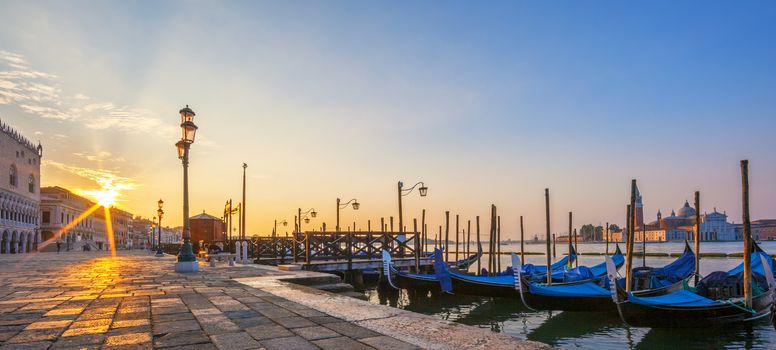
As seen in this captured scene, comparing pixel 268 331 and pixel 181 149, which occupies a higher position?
pixel 181 149

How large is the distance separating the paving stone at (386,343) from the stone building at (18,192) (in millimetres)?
54209

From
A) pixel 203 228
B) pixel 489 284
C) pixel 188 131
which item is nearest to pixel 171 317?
pixel 188 131

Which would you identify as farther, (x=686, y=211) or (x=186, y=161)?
(x=686, y=211)

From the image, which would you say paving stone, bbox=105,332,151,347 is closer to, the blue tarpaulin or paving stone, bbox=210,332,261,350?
paving stone, bbox=210,332,261,350

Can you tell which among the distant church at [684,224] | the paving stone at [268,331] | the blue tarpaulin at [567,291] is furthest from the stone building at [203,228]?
the distant church at [684,224]

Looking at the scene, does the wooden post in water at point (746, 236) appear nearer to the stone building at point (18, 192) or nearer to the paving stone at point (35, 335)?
the paving stone at point (35, 335)

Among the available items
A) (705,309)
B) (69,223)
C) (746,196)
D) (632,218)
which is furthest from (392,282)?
(69,223)

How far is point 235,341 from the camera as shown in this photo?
143 inches

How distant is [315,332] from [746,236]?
1094 centimetres

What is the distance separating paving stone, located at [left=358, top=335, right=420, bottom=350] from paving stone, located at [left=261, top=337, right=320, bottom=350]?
0.41 m

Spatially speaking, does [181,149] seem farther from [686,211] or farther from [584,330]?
[686,211]

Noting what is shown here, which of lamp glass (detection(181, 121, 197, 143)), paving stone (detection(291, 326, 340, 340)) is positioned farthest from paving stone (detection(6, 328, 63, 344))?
lamp glass (detection(181, 121, 197, 143))

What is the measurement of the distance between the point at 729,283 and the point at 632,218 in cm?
268

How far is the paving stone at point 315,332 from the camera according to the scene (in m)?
3.80
